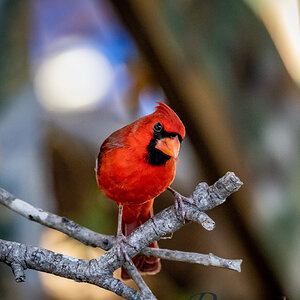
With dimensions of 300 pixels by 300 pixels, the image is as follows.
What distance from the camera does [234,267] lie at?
1.78 feet

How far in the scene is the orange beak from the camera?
1.94ft

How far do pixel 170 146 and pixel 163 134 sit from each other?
25 millimetres

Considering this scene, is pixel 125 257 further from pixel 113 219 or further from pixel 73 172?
pixel 73 172

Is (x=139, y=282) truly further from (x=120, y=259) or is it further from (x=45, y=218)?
(x=45, y=218)

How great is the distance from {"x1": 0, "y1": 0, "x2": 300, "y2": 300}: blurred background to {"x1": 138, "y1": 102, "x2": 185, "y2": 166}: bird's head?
1.10ft

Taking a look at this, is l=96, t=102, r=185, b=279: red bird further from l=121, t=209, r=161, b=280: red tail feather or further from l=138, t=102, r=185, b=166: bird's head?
l=121, t=209, r=161, b=280: red tail feather

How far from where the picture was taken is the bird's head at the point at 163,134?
595 millimetres

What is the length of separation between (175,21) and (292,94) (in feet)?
1.25

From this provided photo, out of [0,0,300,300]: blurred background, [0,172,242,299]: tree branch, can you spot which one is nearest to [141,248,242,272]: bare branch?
[0,172,242,299]: tree branch

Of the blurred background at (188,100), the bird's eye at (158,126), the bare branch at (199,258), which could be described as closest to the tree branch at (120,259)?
the bare branch at (199,258)

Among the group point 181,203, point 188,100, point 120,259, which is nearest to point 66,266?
point 120,259

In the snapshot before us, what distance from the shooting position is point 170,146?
0.59 m

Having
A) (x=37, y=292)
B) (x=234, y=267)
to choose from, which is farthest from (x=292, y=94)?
(x=37, y=292)

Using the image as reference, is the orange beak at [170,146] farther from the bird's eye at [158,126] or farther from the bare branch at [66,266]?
the bare branch at [66,266]
